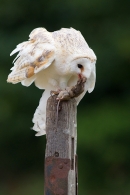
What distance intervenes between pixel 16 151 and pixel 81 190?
1284 mm

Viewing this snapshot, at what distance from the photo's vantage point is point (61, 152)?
160 inches

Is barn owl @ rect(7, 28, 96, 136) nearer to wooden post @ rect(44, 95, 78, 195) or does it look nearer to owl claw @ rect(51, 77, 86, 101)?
owl claw @ rect(51, 77, 86, 101)

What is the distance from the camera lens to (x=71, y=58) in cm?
445

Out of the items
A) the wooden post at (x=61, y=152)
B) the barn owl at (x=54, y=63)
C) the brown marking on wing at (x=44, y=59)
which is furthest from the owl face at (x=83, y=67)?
the wooden post at (x=61, y=152)

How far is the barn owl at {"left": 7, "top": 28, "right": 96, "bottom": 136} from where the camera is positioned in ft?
14.4

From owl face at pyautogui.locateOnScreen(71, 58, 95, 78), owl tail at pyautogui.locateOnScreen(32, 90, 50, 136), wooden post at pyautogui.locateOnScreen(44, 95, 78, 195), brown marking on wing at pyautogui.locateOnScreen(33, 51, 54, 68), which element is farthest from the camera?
owl tail at pyautogui.locateOnScreen(32, 90, 50, 136)

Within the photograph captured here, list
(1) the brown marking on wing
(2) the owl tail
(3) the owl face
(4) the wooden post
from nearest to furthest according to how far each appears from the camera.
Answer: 1. (4) the wooden post
2. (3) the owl face
3. (1) the brown marking on wing
4. (2) the owl tail

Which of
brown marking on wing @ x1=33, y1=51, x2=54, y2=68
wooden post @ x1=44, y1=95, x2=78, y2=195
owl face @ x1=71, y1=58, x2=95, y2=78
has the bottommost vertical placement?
wooden post @ x1=44, y1=95, x2=78, y2=195

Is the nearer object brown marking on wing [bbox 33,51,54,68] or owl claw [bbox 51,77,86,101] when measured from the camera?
owl claw [bbox 51,77,86,101]

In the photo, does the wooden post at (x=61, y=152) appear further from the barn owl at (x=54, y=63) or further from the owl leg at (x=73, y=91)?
the barn owl at (x=54, y=63)

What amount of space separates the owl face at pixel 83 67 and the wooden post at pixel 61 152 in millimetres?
315

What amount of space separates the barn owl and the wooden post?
1.13ft

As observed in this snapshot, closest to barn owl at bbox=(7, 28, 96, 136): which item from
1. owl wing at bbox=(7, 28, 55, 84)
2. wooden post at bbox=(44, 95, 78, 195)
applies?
owl wing at bbox=(7, 28, 55, 84)

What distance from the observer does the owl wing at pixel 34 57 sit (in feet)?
14.7
